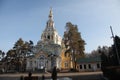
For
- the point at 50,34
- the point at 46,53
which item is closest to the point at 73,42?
the point at 46,53

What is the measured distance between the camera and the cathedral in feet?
184

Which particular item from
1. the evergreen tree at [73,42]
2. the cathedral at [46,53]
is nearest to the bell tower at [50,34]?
the cathedral at [46,53]

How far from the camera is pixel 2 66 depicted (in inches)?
2788

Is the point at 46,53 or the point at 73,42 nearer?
the point at 73,42

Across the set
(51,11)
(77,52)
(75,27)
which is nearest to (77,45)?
(77,52)

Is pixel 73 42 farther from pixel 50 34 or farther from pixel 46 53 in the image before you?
pixel 50 34

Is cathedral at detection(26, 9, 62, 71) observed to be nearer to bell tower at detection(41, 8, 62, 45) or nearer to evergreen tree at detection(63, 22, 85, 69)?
bell tower at detection(41, 8, 62, 45)

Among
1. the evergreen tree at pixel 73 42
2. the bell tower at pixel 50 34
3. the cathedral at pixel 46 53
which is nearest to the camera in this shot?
the evergreen tree at pixel 73 42

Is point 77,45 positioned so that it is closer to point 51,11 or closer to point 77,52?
point 77,52

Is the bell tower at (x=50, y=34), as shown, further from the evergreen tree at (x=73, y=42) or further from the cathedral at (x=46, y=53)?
the evergreen tree at (x=73, y=42)

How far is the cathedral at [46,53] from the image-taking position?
56.1 meters

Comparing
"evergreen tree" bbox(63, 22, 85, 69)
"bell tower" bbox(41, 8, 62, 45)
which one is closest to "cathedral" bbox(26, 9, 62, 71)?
"bell tower" bbox(41, 8, 62, 45)

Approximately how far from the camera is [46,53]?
57188mm

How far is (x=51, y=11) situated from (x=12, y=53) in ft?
87.0
